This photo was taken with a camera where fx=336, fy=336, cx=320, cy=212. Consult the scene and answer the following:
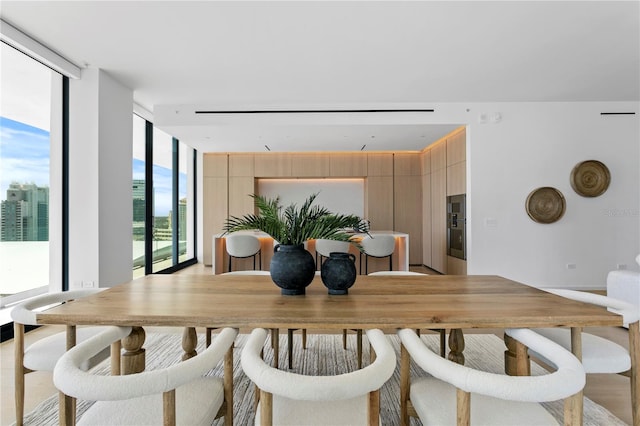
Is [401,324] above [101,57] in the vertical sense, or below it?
below

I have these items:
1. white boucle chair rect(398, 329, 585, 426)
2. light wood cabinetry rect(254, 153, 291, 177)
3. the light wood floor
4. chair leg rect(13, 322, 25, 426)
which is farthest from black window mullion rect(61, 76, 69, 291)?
white boucle chair rect(398, 329, 585, 426)

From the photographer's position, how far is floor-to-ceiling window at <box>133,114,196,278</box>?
5332 mm

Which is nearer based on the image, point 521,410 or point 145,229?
point 521,410

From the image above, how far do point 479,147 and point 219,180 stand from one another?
5.04 meters

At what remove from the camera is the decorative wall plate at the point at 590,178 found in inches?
193

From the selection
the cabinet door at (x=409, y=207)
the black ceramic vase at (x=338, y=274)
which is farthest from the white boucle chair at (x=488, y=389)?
the cabinet door at (x=409, y=207)

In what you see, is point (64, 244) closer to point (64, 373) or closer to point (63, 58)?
point (63, 58)

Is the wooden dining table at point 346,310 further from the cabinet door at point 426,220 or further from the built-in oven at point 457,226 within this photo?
the cabinet door at point 426,220

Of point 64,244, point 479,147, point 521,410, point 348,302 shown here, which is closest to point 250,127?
point 64,244

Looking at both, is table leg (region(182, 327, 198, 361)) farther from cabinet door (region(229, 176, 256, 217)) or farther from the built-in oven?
cabinet door (region(229, 176, 256, 217))

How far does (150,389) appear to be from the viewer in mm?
968

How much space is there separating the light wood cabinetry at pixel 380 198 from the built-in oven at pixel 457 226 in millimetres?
1607

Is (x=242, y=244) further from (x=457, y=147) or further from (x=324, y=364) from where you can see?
(x=457, y=147)

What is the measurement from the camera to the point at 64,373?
98 cm
